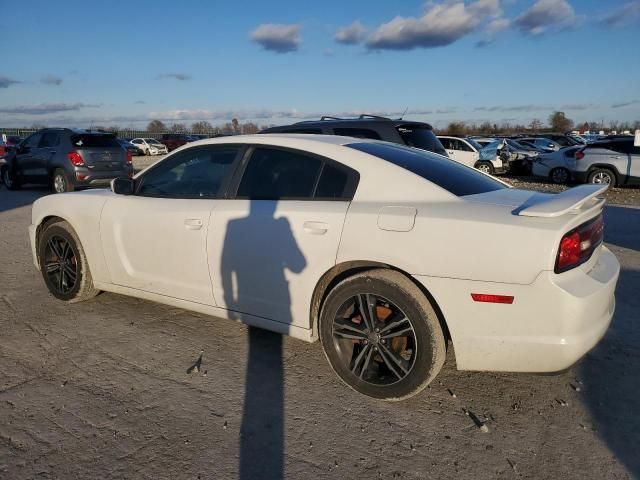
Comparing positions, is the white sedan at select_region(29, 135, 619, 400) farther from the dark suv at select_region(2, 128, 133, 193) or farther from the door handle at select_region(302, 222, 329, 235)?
the dark suv at select_region(2, 128, 133, 193)

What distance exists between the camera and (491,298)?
2611mm

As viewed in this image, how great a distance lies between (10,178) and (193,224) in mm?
13756

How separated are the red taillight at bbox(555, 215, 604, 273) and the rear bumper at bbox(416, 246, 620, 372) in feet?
0.18

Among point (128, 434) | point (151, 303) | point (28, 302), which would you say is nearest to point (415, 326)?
point (128, 434)

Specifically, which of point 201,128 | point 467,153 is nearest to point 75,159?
point 467,153

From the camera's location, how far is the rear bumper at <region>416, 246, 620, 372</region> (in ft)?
8.26

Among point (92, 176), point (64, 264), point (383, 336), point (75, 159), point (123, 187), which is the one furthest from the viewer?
point (92, 176)

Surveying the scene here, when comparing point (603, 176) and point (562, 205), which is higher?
point (562, 205)

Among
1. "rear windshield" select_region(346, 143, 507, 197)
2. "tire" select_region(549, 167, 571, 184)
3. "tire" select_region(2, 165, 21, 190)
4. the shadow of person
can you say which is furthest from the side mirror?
"tire" select_region(549, 167, 571, 184)

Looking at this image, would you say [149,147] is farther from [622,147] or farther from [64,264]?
[64,264]

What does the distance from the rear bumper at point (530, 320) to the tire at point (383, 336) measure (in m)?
0.13

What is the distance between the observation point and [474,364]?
2.78 m

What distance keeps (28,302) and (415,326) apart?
12.4 ft

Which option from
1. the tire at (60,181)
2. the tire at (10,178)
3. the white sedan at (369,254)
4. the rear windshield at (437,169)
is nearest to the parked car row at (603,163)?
the rear windshield at (437,169)
